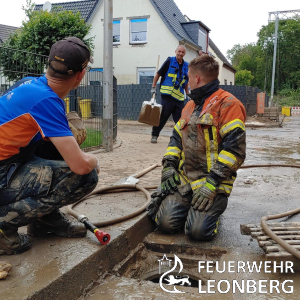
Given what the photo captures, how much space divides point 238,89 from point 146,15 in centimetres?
733

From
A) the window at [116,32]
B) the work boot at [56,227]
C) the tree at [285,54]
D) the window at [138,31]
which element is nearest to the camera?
the work boot at [56,227]

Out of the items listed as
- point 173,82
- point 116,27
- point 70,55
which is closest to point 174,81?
point 173,82

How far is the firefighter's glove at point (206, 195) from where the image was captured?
3031mm

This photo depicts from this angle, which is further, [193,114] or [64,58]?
[193,114]

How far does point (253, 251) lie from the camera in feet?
9.41

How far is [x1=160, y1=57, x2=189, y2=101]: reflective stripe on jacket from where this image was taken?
809 cm

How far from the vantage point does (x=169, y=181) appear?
11.1 feet

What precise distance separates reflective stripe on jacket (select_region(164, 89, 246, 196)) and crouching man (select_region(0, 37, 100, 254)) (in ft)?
3.34

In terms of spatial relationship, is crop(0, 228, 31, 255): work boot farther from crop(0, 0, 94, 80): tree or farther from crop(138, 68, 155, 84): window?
crop(138, 68, 155, 84): window

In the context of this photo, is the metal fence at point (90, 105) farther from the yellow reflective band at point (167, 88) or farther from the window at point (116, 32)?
the window at point (116, 32)

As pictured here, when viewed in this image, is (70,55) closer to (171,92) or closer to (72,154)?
(72,154)

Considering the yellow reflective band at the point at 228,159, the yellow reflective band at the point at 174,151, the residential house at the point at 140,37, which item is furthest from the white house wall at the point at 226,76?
the yellow reflective band at the point at 228,159

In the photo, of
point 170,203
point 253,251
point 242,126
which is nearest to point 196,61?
point 242,126

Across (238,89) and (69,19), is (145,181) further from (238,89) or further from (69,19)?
(238,89)
